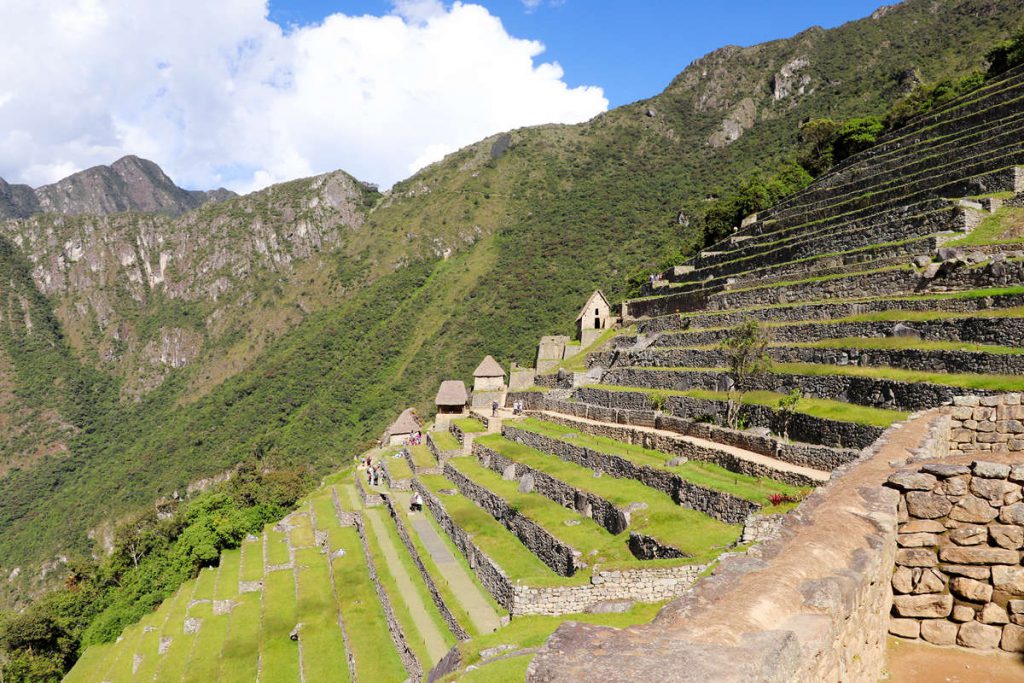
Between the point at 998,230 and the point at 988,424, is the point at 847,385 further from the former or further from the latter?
the point at 998,230

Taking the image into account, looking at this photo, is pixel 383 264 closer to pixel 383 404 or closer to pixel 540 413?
pixel 383 404

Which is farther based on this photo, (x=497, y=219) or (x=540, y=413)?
(x=497, y=219)

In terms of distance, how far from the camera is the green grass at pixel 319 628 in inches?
720

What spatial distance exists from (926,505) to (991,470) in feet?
1.97

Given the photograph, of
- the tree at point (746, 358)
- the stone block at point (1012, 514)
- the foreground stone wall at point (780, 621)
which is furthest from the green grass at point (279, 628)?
the stone block at point (1012, 514)

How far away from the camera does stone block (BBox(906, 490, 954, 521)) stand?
17.1 feet

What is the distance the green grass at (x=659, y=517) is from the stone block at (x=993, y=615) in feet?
17.8

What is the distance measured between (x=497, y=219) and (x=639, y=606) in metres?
143

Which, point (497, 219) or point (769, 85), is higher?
point (769, 85)

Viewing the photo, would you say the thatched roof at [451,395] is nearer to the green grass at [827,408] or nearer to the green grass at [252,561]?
the green grass at [252,561]

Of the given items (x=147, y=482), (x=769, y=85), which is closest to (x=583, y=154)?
(x=769, y=85)

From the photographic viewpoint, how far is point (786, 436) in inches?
634

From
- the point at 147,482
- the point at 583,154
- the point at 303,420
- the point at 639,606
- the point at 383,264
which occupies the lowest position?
the point at 147,482

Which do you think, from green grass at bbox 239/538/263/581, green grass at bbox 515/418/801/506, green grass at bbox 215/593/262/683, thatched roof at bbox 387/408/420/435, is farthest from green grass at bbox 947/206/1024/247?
thatched roof at bbox 387/408/420/435
